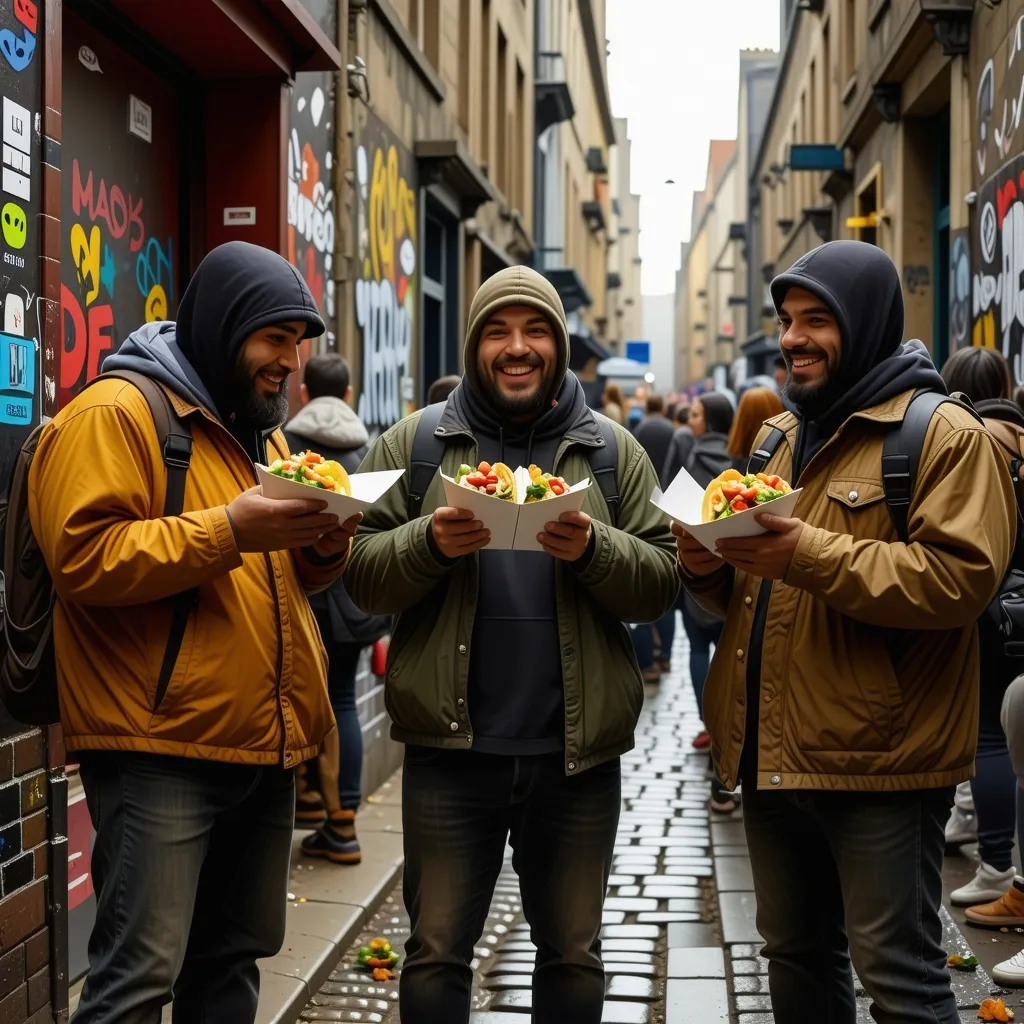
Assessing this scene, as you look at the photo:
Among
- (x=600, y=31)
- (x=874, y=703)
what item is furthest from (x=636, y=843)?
(x=600, y=31)

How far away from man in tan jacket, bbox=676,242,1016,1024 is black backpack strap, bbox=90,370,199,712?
1169mm

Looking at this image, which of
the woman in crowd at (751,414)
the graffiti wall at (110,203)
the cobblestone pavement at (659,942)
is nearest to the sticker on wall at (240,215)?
the graffiti wall at (110,203)

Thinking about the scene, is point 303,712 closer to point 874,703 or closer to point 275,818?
point 275,818

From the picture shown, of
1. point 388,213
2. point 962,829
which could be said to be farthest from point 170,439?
point 388,213

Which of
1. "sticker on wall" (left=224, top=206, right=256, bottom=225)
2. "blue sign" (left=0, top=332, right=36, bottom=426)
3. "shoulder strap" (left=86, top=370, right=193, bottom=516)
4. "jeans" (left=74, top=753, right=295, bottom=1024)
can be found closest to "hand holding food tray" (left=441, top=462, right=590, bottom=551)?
"shoulder strap" (left=86, top=370, right=193, bottom=516)

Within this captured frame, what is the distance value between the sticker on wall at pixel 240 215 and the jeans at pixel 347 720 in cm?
199

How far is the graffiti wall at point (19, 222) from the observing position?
3.91 meters

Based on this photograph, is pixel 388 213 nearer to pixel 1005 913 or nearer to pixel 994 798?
pixel 994 798

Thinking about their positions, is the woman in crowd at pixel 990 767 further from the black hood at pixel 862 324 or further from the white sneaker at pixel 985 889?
the black hood at pixel 862 324

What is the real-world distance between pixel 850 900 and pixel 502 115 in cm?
1524

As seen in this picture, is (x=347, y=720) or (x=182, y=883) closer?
(x=182, y=883)

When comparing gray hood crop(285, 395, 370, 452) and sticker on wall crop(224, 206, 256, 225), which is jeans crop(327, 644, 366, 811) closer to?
gray hood crop(285, 395, 370, 452)

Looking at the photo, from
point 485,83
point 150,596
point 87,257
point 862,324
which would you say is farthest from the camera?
point 485,83

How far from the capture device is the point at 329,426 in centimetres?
643
